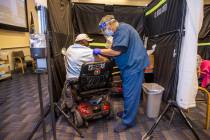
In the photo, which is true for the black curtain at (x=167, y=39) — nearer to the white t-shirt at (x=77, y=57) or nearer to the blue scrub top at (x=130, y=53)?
the blue scrub top at (x=130, y=53)

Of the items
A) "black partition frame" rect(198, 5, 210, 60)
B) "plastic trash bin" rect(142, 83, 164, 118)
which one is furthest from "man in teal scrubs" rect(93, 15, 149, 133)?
"black partition frame" rect(198, 5, 210, 60)

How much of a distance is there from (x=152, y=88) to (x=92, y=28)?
203 cm

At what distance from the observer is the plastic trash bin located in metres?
2.40

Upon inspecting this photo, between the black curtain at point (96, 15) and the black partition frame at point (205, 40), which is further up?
the black curtain at point (96, 15)

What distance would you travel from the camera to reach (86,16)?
3715 millimetres

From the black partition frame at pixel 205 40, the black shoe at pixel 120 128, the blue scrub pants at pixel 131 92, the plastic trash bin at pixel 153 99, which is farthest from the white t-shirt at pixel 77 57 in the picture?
the black partition frame at pixel 205 40

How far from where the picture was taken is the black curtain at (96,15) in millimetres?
3691

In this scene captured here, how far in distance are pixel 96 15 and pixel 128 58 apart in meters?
2.02

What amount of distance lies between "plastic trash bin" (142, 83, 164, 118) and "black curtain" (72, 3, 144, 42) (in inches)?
73.5

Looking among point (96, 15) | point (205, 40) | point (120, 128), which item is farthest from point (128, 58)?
point (205, 40)

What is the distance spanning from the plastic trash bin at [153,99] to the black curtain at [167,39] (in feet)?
0.59

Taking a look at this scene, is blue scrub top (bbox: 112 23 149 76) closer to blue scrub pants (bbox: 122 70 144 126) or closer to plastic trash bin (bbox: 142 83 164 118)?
blue scrub pants (bbox: 122 70 144 126)

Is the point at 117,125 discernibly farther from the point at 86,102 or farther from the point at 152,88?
the point at 152,88

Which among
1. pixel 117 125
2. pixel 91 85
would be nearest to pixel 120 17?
pixel 91 85
